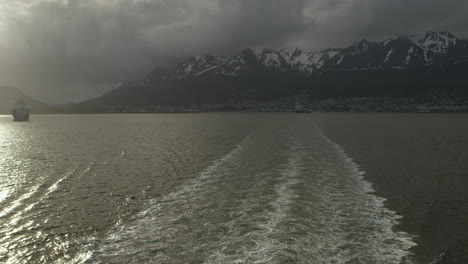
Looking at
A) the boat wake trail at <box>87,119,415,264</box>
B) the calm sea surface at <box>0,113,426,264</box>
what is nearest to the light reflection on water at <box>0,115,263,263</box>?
the calm sea surface at <box>0,113,426,264</box>

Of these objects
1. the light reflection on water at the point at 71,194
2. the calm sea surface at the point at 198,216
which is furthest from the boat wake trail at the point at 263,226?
the light reflection on water at the point at 71,194

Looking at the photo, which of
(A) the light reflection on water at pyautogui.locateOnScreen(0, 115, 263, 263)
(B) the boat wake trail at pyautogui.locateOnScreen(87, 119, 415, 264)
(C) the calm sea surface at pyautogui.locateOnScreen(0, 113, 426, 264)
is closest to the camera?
(B) the boat wake trail at pyautogui.locateOnScreen(87, 119, 415, 264)

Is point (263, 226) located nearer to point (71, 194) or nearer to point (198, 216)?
point (198, 216)

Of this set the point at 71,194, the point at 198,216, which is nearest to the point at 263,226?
the point at 198,216

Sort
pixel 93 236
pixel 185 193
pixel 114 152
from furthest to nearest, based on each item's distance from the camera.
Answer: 1. pixel 114 152
2. pixel 185 193
3. pixel 93 236

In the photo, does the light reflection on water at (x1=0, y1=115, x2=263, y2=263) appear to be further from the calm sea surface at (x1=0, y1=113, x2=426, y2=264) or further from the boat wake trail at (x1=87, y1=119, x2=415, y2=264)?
the boat wake trail at (x1=87, y1=119, x2=415, y2=264)

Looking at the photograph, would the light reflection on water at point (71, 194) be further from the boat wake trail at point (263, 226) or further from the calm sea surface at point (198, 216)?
the boat wake trail at point (263, 226)

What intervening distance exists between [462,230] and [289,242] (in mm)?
7956

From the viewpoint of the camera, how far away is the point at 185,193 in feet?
70.6

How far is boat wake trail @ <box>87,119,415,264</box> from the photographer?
39.3 ft

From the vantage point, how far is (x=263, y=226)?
48.4ft

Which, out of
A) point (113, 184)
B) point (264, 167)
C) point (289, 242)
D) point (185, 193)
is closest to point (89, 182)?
point (113, 184)

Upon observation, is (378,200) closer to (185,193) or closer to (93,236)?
(185,193)

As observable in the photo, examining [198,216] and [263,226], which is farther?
[198,216]
